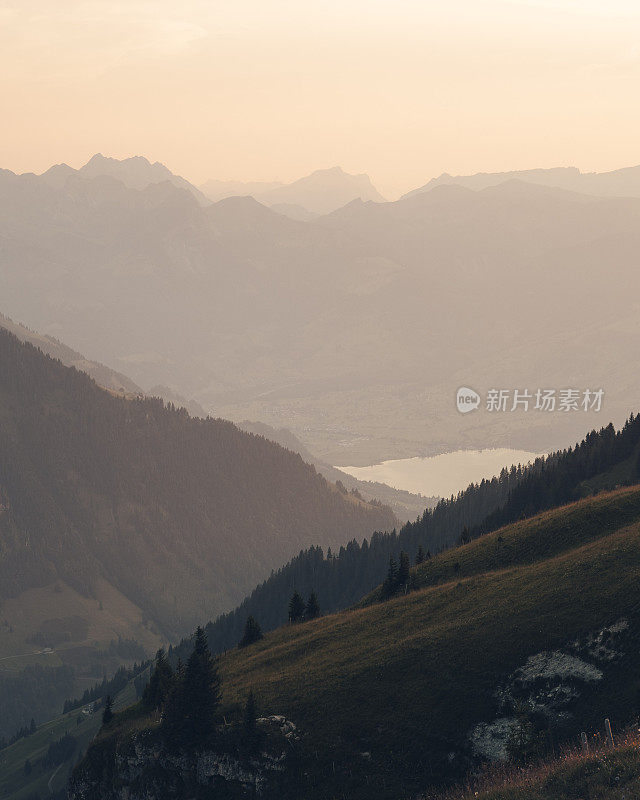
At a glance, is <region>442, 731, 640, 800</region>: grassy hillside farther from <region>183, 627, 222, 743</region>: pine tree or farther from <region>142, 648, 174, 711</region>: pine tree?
<region>142, 648, 174, 711</region>: pine tree

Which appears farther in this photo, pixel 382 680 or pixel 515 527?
pixel 515 527

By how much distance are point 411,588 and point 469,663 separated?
103ft

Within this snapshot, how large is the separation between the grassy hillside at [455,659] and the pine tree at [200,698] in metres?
3.32

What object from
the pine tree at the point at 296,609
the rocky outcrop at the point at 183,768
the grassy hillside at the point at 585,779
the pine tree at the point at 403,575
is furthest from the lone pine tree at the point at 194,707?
the pine tree at the point at 296,609

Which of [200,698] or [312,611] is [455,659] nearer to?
[200,698]

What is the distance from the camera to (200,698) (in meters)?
81.6

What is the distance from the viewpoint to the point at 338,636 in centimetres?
9719

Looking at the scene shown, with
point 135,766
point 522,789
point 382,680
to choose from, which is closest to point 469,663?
point 382,680

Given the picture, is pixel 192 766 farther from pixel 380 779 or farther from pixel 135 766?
pixel 380 779

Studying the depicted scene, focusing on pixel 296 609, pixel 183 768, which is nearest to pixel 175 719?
A: pixel 183 768

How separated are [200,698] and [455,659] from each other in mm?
22526

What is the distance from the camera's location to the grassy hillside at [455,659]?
69.3m

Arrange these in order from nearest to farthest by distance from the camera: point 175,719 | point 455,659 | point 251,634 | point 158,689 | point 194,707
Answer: point 455,659, point 194,707, point 175,719, point 158,689, point 251,634

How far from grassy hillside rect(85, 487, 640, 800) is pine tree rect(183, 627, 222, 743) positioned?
3.32 m
